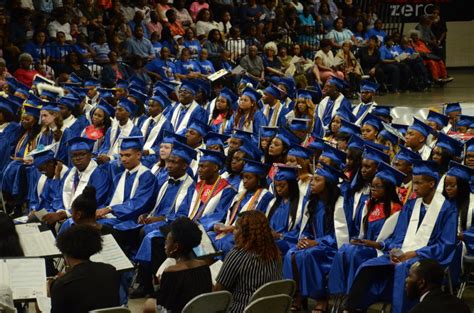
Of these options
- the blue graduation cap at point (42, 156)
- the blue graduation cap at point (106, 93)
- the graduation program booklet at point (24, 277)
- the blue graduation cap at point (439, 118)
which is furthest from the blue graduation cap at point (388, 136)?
the graduation program booklet at point (24, 277)

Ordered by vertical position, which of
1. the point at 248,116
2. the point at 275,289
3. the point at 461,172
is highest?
the point at 461,172

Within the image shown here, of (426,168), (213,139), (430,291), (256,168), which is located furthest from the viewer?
(213,139)

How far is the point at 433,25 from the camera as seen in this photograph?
23.0 m

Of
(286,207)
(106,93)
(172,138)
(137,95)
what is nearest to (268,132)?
(172,138)

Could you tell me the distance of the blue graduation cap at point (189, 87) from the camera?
13859 mm

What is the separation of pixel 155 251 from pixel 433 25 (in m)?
15.1

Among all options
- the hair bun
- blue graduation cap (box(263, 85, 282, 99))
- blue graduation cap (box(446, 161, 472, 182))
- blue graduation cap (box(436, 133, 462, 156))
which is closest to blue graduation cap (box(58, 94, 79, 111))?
blue graduation cap (box(263, 85, 282, 99))

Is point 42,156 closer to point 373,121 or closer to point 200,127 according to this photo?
point 200,127

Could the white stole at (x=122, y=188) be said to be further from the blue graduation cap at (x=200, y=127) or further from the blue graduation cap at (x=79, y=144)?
the blue graduation cap at (x=200, y=127)

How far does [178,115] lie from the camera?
547 inches

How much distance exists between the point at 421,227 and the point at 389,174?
0.52 meters

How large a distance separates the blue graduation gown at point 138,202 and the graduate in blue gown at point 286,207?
53.4 inches

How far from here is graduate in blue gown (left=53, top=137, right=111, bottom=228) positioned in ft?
33.8

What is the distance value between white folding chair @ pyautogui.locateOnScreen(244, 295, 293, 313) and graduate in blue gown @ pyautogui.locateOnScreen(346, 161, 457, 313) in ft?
5.93
